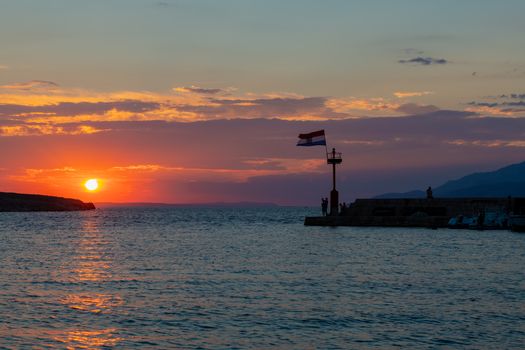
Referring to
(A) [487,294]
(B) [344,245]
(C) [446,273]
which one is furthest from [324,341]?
(B) [344,245]

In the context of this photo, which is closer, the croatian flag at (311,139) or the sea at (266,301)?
the sea at (266,301)

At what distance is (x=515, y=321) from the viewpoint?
25922 mm

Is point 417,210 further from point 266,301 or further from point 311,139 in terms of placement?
point 266,301

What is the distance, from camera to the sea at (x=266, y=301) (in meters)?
23.3

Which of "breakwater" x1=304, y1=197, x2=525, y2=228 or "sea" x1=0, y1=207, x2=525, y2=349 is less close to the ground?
"breakwater" x1=304, y1=197, x2=525, y2=228

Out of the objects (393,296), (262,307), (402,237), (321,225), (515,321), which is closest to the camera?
(515,321)

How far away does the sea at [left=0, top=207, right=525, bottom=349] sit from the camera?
23266 mm

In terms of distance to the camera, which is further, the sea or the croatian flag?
the croatian flag

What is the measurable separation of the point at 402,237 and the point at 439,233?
891cm

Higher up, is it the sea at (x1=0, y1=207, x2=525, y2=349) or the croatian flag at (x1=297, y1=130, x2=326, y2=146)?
the croatian flag at (x1=297, y1=130, x2=326, y2=146)

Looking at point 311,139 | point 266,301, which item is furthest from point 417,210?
point 266,301

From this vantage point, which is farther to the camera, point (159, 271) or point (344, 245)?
point (344, 245)

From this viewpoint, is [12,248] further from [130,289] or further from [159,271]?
[130,289]

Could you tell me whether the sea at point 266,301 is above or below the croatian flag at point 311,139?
below
